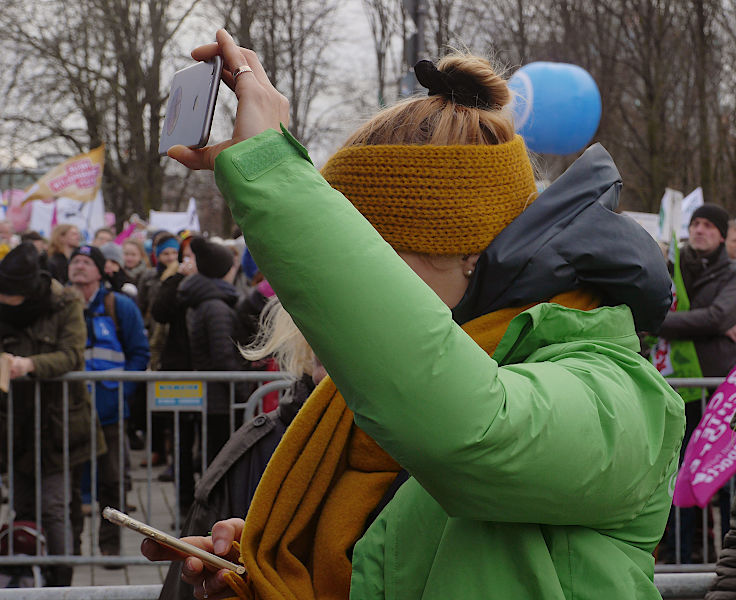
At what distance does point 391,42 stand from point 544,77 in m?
15.7

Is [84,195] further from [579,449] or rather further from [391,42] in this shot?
[579,449]

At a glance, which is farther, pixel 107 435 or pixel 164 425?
pixel 164 425

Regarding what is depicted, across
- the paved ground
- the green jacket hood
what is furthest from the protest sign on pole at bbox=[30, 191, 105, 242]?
the green jacket hood

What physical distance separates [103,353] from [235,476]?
467cm

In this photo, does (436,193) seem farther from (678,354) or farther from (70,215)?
(70,215)

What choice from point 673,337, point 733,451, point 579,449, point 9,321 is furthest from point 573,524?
point 673,337

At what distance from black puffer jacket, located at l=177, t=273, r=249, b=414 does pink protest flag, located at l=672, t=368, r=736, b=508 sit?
432 cm

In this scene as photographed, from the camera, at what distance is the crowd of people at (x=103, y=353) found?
5500mm

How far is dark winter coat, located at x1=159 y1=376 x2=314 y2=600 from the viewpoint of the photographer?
226 centimetres

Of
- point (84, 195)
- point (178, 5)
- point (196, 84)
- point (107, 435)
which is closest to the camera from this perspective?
point (196, 84)

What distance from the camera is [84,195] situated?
15742 mm

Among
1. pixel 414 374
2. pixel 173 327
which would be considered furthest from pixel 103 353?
pixel 414 374

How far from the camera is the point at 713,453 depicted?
3.00 m

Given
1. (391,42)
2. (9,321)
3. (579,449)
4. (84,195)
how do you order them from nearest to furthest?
(579,449) < (9,321) < (84,195) < (391,42)
